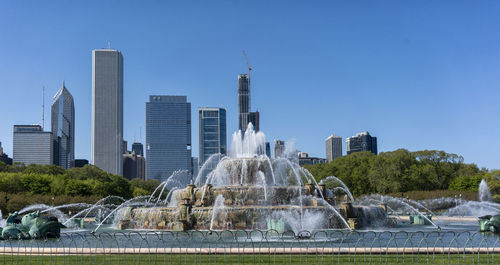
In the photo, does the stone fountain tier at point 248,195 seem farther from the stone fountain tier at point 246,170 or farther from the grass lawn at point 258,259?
the grass lawn at point 258,259

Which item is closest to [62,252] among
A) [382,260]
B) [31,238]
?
[31,238]

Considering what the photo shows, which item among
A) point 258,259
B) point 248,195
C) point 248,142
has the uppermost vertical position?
point 248,142

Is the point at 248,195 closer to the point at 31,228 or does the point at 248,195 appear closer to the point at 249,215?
the point at 249,215

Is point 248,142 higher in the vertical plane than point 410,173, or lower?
higher

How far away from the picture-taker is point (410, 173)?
85.8 m

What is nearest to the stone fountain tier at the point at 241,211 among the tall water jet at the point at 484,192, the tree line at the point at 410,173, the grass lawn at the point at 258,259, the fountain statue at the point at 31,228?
the fountain statue at the point at 31,228

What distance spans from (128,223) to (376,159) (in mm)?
63625

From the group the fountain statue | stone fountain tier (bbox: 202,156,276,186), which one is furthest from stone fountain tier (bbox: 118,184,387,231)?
stone fountain tier (bbox: 202,156,276,186)

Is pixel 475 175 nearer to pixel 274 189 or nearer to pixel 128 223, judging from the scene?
pixel 274 189

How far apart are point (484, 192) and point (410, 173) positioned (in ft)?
42.6

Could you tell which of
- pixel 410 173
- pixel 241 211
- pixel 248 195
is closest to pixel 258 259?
pixel 241 211

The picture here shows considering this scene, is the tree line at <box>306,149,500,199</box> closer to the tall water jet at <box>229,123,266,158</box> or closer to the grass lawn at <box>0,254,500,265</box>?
the tall water jet at <box>229,123,266,158</box>

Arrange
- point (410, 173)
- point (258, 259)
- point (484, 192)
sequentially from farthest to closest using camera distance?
point (410, 173) < point (484, 192) < point (258, 259)

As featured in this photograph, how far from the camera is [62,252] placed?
17.7 m
